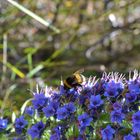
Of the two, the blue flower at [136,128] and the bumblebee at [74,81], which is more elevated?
the bumblebee at [74,81]

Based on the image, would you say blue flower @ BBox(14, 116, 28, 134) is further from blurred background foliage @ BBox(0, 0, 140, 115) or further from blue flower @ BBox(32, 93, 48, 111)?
blurred background foliage @ BBox(0, 0, 140, 115)

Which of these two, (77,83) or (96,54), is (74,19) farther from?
(77,83)

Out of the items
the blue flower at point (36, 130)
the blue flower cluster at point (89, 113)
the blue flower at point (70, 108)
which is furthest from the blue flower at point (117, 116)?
the blue flower at point (36, 130)

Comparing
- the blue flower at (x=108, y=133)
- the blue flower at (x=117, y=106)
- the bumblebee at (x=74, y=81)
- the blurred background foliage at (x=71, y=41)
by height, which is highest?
the blurred background foliage at (x=71, y=41)

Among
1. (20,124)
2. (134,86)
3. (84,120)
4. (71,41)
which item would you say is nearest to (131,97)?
(134,86)

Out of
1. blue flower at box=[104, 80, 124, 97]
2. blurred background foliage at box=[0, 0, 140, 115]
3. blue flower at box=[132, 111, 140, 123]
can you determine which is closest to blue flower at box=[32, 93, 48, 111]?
blue flower at box=[104, 80, 124, 97]

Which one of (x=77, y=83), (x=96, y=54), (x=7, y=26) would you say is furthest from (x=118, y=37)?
(x=77, y=83)

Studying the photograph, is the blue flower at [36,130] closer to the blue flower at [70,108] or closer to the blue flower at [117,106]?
the blue flower at [70,108]
